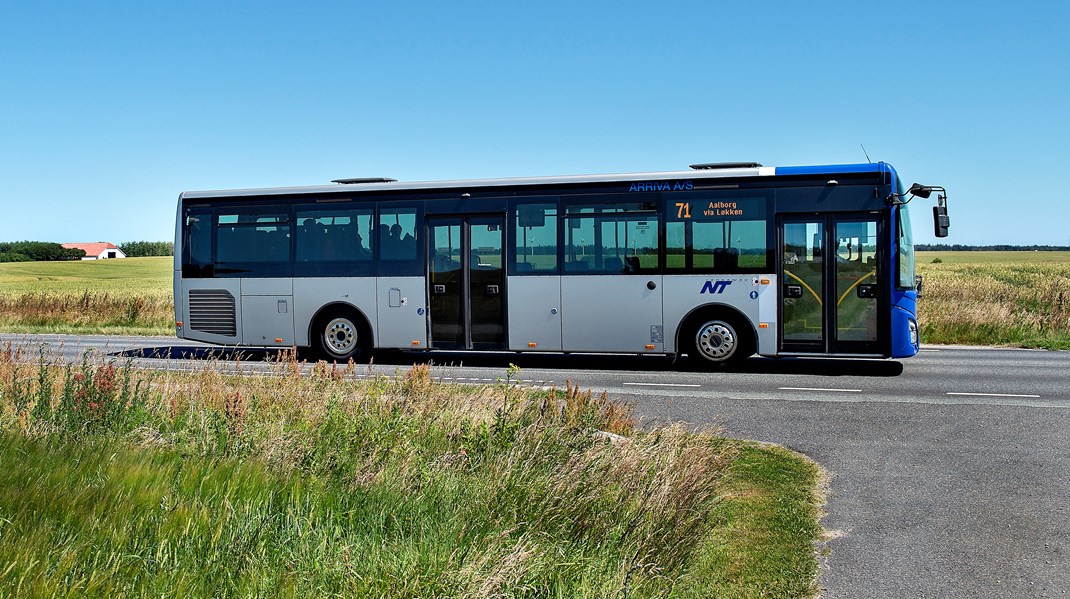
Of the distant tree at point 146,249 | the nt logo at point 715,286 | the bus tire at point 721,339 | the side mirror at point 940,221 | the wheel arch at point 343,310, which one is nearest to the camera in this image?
the side mirror at point 940,221

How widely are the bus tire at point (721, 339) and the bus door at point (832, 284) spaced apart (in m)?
0.62

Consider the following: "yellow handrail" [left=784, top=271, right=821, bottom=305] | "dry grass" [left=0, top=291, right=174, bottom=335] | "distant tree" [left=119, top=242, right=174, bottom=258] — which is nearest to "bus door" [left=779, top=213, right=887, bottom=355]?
"yellow handrail" [left=784, top=271, right=821, bottom=305]

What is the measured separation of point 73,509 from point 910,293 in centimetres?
1265

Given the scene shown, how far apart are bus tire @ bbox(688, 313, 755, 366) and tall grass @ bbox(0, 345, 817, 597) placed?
6243 millimetres

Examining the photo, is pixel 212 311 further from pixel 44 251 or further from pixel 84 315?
pixel 44 251

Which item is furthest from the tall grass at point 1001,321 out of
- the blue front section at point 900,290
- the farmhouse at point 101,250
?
the farmhouse at point 101,250

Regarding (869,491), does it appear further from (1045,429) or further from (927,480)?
(1045,429)

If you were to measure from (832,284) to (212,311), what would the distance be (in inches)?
420

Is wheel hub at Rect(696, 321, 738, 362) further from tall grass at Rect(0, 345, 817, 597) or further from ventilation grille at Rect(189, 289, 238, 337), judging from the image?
ventilation grille at Rect(189, 289, 238, 337)

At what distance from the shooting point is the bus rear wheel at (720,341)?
15.4m

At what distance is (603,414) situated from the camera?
30.8 feet

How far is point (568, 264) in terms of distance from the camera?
52.4 feet

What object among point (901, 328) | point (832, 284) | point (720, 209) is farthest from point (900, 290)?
point (720, 209)

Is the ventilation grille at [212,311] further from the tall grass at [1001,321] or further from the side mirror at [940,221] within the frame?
the tall grass at [1001,321]
